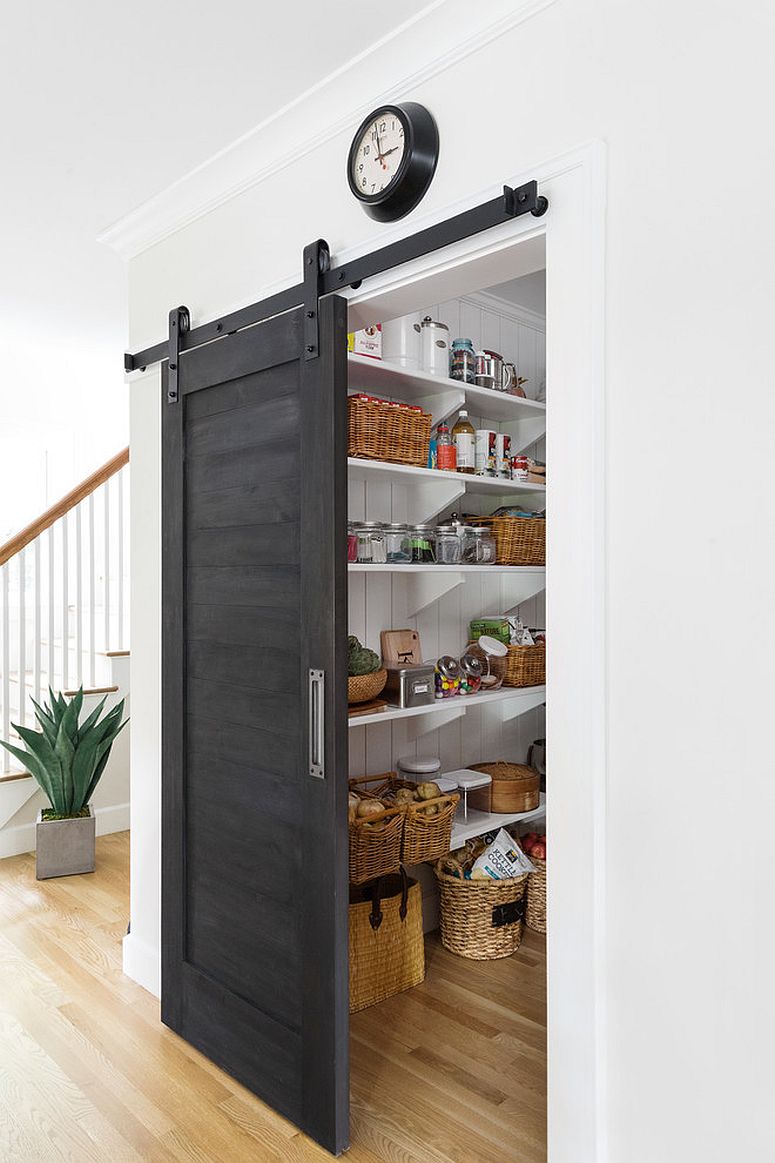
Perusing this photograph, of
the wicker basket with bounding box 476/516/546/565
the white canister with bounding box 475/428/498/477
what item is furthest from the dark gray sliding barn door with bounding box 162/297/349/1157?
the wicker basket with bounding box 476/516/546/565

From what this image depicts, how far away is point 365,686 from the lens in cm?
257

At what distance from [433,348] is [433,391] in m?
0.17

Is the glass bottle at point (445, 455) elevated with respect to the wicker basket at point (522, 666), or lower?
elevated

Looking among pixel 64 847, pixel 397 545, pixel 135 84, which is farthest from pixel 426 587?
pixel 64 847

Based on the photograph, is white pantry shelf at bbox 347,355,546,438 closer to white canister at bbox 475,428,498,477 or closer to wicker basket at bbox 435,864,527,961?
white canister at bbox 475,428,498,477

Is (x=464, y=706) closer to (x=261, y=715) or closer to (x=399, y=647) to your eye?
(x=399, y=647)

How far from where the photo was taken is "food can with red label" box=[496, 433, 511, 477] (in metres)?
3.12

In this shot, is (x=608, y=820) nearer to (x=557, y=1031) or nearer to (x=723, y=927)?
(x=723, y=927)

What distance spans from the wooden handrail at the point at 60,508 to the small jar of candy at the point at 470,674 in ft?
7.68

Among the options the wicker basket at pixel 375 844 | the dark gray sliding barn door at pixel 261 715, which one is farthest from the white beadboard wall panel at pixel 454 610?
the dark gray sliding barn door at pixel 261 715

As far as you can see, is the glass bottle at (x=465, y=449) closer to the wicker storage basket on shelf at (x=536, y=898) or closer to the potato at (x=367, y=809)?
the potato at (x=367, y=809)

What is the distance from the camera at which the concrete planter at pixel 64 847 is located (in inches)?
147

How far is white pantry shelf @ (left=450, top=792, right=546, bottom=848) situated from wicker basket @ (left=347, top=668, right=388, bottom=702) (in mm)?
636

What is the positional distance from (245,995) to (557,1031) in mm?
1004
